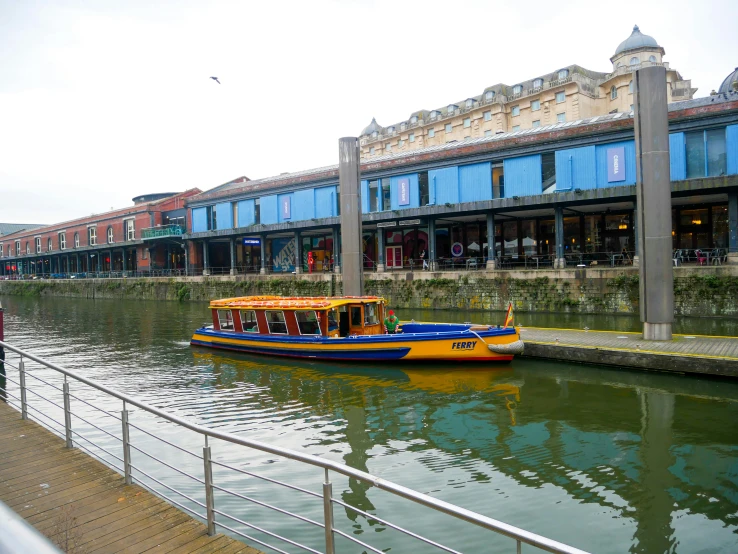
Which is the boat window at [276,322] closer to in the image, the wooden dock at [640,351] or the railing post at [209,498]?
the wooden dock at [640,351]

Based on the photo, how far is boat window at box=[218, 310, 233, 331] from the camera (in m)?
22.0

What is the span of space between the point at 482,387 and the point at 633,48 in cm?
6362

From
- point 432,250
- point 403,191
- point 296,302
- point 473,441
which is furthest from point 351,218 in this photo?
point 403,191

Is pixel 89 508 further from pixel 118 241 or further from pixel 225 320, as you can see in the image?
pixel 118 241

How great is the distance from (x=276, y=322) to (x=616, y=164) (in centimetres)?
2088

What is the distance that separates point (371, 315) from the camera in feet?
63.9

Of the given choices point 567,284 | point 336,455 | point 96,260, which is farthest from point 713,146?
point 96,260

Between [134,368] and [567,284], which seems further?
[567,284]

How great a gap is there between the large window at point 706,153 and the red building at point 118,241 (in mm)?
42974

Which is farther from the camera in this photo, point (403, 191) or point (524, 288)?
point (403, 191)

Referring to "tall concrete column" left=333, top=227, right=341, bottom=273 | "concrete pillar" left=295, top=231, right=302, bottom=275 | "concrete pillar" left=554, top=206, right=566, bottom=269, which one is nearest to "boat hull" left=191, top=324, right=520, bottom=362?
"concrete pillar" left=554, top=206, right=566, bottom=269

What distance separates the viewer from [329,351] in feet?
60.2

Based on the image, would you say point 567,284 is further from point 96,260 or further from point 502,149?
point 96,260

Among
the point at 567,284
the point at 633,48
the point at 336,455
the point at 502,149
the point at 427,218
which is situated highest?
the point at 633,48
